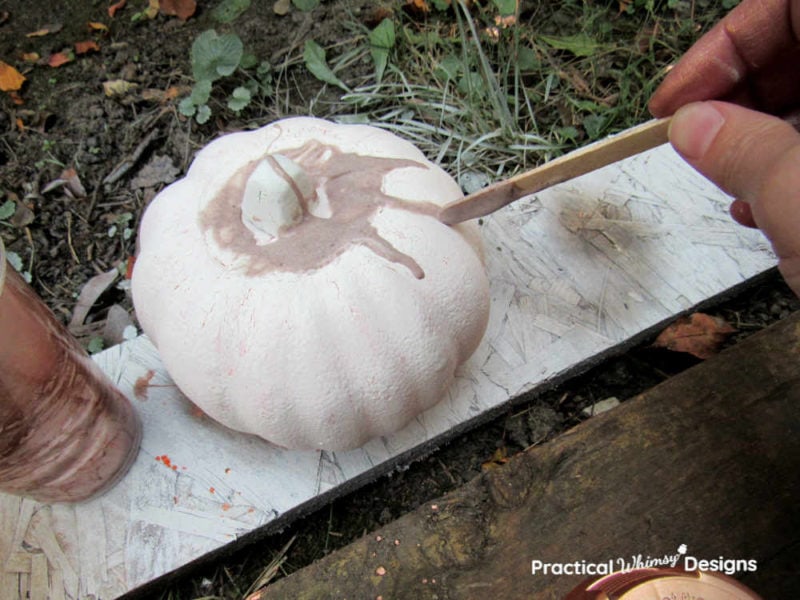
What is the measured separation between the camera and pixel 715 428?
37.1 inches

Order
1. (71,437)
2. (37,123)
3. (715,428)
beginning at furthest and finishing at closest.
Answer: (37,123) → (71,437) → (715,428)

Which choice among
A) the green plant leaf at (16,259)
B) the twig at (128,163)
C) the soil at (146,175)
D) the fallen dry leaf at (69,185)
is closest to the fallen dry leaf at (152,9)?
the soil at (146,175)

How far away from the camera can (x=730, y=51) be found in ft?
3.38

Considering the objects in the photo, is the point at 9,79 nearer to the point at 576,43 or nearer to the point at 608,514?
the point at 576,43

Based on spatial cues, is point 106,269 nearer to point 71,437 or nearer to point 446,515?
point 71,437

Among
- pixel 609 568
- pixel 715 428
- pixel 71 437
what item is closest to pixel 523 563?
pixel 609 568

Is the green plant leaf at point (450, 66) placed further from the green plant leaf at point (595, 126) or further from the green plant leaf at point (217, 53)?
the green plant leaf at point (217, 53)

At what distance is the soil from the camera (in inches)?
49.3

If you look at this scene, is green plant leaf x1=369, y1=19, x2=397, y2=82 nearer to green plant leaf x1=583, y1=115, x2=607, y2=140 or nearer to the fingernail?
green plant leaf x1=583, y1=115, x2=607, y2=140

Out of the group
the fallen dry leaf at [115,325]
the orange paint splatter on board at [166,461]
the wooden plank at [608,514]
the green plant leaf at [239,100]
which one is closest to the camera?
the wooden plank at [608,514]

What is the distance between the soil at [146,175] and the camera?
4.11 feet

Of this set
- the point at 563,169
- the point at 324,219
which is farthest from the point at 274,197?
the point at 563,169

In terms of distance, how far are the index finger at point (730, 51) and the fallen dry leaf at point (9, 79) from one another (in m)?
1.56

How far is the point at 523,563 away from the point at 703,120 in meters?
0.58
